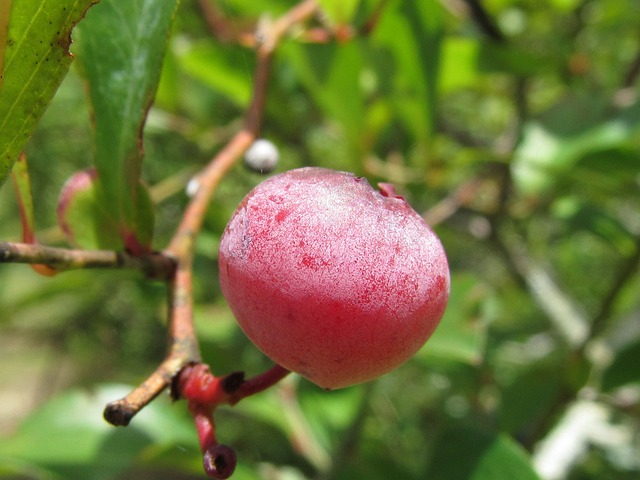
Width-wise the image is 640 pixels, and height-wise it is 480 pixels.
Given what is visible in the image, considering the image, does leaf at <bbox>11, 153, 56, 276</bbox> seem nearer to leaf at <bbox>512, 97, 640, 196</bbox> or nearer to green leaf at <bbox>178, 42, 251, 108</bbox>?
green leaf at <bbox>178, 42, 251, 108</bbox>

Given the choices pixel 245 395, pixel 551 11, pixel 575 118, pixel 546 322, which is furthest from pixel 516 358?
pixel 245 395

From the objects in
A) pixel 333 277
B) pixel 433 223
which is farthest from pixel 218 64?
pixel 333 277

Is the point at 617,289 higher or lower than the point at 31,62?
lower

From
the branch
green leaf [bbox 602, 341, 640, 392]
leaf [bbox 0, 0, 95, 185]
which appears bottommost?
green leaf [bbox 602, 341, 640, 392]

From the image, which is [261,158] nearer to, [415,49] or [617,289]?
[415,49]

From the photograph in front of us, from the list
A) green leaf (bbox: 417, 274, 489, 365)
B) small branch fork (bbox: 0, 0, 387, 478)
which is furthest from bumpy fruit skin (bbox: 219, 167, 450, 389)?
green leaf (bbox: 417, 274, 489, 365)
